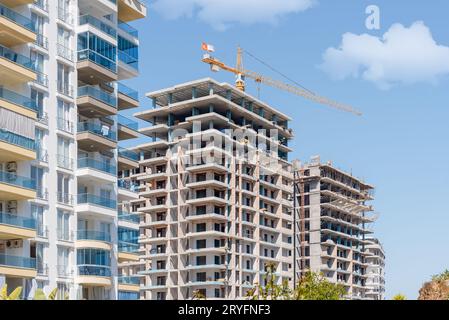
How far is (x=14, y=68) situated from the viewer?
5641cm

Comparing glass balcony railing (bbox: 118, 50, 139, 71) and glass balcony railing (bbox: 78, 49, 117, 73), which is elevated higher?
glass balcony railing (bbox: 118, 50, 139, 71)

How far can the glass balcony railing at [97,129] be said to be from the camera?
216 feet

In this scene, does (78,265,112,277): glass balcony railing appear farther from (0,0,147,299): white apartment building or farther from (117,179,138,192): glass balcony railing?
(117,179,138,192): glass balcony railing

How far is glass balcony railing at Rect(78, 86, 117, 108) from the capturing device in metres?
65.9

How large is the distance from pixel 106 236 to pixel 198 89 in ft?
245

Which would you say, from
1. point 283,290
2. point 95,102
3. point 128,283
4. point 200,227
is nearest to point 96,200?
point 95,102

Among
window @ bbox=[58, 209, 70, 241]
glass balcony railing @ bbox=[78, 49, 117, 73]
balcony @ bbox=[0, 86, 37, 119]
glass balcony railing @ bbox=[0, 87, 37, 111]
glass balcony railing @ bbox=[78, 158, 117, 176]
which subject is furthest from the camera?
glass balcony railing @ bbox=[78, 49, 117, 73]

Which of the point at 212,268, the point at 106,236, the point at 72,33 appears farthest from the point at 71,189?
the point at 212,268

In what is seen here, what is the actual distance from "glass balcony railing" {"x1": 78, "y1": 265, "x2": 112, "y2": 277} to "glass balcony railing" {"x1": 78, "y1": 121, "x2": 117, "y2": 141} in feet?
38.2

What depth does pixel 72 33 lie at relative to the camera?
219ft

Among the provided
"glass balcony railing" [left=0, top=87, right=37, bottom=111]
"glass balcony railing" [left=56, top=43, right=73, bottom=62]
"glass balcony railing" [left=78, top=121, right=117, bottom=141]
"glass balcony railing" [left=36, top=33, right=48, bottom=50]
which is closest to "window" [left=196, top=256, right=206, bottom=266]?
"glass balcony railing" [left=78, top=121, right=117, bottom=141]

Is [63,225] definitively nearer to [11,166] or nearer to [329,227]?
[11,166]

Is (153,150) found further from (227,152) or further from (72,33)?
(72,33)

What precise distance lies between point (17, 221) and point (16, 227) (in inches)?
21.5
